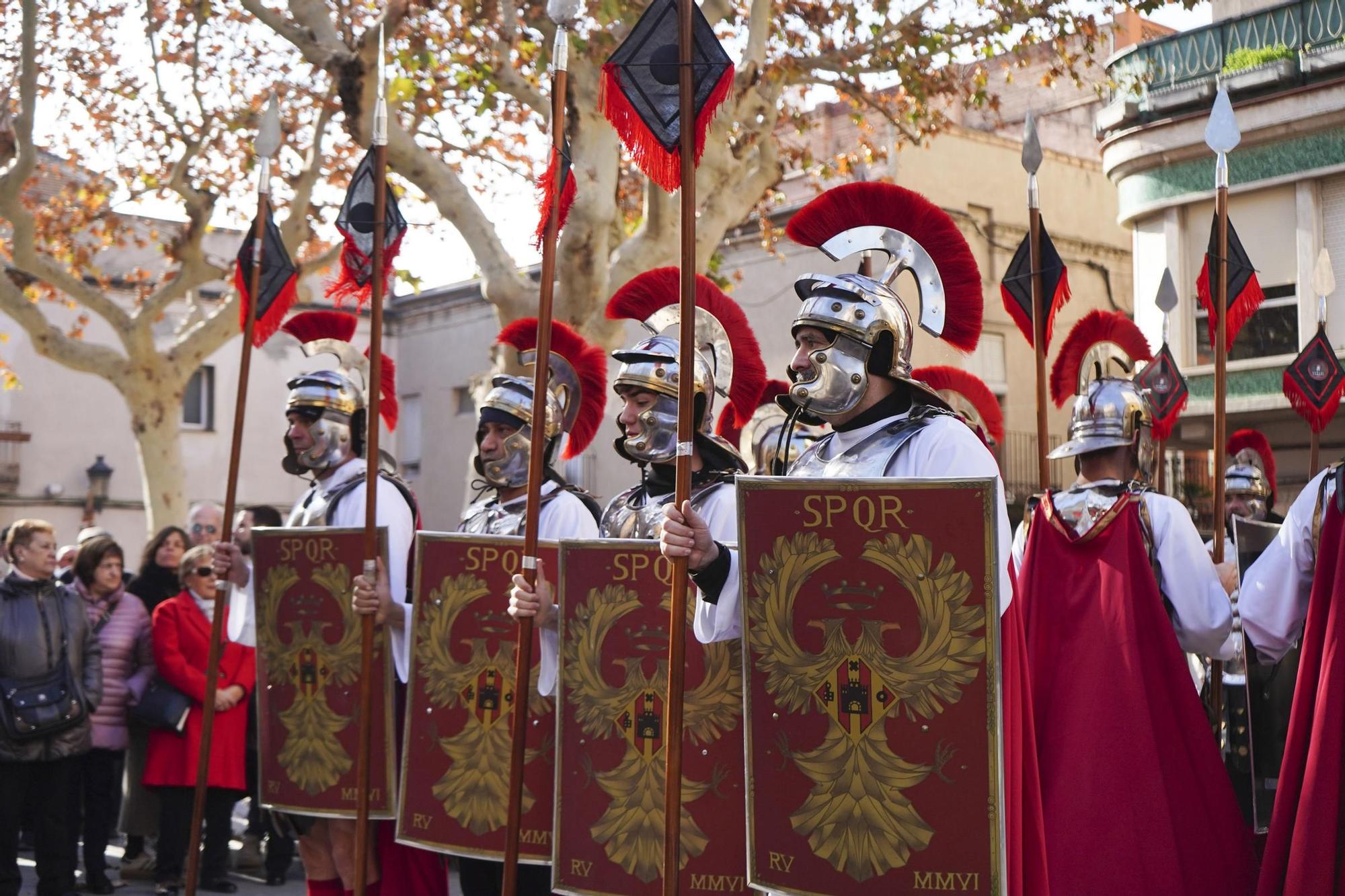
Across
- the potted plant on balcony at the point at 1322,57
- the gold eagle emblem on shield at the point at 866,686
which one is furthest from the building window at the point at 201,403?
the gold eagle emblem on shield at the point at 866,686

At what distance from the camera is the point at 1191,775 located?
5.23 meters

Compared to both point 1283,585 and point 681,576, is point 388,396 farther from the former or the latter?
point 1283,585

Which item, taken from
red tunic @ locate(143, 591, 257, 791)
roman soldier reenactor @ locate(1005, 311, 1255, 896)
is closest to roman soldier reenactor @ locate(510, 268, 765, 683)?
roman soldier reenactor @ locate(1005, 311, 1255, 896)

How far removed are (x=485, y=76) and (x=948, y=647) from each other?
23.8 feet

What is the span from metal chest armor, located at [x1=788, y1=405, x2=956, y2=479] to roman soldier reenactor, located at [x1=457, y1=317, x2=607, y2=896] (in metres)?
1.39

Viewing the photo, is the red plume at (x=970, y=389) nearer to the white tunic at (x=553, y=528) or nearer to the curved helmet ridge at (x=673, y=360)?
the curved helmet ridge at (x=673, y=360)

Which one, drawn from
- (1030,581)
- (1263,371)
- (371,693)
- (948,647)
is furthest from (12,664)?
(1263,371)

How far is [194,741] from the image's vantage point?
7.69 metres

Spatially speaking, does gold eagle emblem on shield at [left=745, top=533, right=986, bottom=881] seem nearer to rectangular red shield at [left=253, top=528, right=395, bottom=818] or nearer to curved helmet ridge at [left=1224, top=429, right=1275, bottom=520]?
rectangular red shield at [left=253, top=528, right=395, bottom=818]

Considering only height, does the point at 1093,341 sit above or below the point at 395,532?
above

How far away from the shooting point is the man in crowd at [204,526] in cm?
874

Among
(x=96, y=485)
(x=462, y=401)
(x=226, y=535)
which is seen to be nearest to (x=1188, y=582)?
(x=226, y=535)

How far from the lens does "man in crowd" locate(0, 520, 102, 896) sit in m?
7.04

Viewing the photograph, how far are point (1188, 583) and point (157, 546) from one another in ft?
18.0
